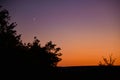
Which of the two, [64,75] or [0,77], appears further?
[64,75]

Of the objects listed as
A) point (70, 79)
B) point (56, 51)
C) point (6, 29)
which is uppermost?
point (6, 29)

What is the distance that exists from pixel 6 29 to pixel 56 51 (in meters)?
9.40

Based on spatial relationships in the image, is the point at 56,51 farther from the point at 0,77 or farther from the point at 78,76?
the point at 0,77

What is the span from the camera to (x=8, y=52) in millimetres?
25016

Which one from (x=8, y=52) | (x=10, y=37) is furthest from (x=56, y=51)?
(x=8, y=52)

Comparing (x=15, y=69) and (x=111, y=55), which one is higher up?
(x=111, y=55)

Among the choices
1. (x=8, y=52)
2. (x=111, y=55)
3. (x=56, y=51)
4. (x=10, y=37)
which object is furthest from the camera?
(x=111, y=55)

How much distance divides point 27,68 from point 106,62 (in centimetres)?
3021

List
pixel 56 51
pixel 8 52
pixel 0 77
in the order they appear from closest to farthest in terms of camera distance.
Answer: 1. pixel 0 77
2. pixel 8 52
3. pixel 56 51

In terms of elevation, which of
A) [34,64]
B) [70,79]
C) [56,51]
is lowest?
[70,79]

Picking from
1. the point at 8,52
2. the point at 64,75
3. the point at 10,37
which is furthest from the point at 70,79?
the point at 10,37

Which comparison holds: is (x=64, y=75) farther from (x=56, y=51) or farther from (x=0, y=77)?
(x=56, y=51)

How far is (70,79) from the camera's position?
25312 mm

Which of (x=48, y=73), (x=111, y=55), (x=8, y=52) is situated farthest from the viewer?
(x=111, y=55)
